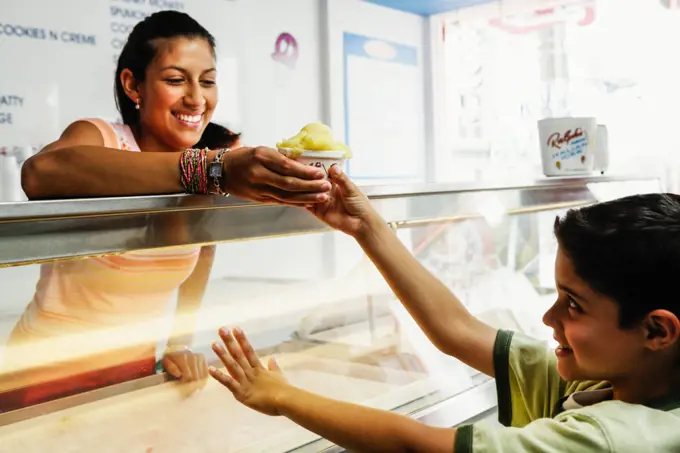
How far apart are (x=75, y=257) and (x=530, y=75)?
10.6 ft

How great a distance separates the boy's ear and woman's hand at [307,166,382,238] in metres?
0.46

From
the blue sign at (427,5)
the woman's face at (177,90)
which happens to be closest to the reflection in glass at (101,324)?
the woman's face at (177,90)

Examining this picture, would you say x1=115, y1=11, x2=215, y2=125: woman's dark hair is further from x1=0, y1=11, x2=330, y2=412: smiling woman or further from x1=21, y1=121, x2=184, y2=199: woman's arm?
x1=21, y1=121, x2=184, y2=199: woman's arm

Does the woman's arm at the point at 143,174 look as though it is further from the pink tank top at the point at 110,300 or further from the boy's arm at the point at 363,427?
the boy's arm at the point at 363,427

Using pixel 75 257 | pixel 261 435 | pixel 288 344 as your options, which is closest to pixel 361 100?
pixel 288 344

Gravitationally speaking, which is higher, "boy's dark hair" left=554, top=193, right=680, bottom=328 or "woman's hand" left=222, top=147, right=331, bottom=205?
"woman's hand" left=222, top=147, right=331, bottom=205

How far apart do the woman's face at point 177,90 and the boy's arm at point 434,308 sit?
2.83 ft

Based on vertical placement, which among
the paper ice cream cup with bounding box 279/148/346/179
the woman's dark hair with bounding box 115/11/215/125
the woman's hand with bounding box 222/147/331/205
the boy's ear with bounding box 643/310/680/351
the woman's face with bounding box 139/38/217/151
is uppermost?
the woman's dark hair with bounding box 115/11/215/125

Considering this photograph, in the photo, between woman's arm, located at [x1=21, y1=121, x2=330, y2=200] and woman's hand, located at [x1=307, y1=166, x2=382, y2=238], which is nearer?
woman's arm, located at [x1=21, y1=121, x2=330, y2=200]

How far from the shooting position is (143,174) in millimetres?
868

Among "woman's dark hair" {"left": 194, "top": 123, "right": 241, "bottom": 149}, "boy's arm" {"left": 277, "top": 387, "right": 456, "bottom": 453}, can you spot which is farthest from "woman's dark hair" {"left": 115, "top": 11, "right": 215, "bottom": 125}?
"boy's arm" {"left": 277, "top": 387, "right": 456, "bottom": 453}

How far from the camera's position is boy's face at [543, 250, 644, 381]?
0.94 metres

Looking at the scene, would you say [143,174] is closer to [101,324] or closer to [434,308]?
[101,324]

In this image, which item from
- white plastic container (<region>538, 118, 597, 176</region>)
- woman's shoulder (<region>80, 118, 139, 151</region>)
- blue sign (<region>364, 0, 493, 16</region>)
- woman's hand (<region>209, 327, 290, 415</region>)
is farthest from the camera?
blue sign (<region>364, 0, 493, 16</region>)
